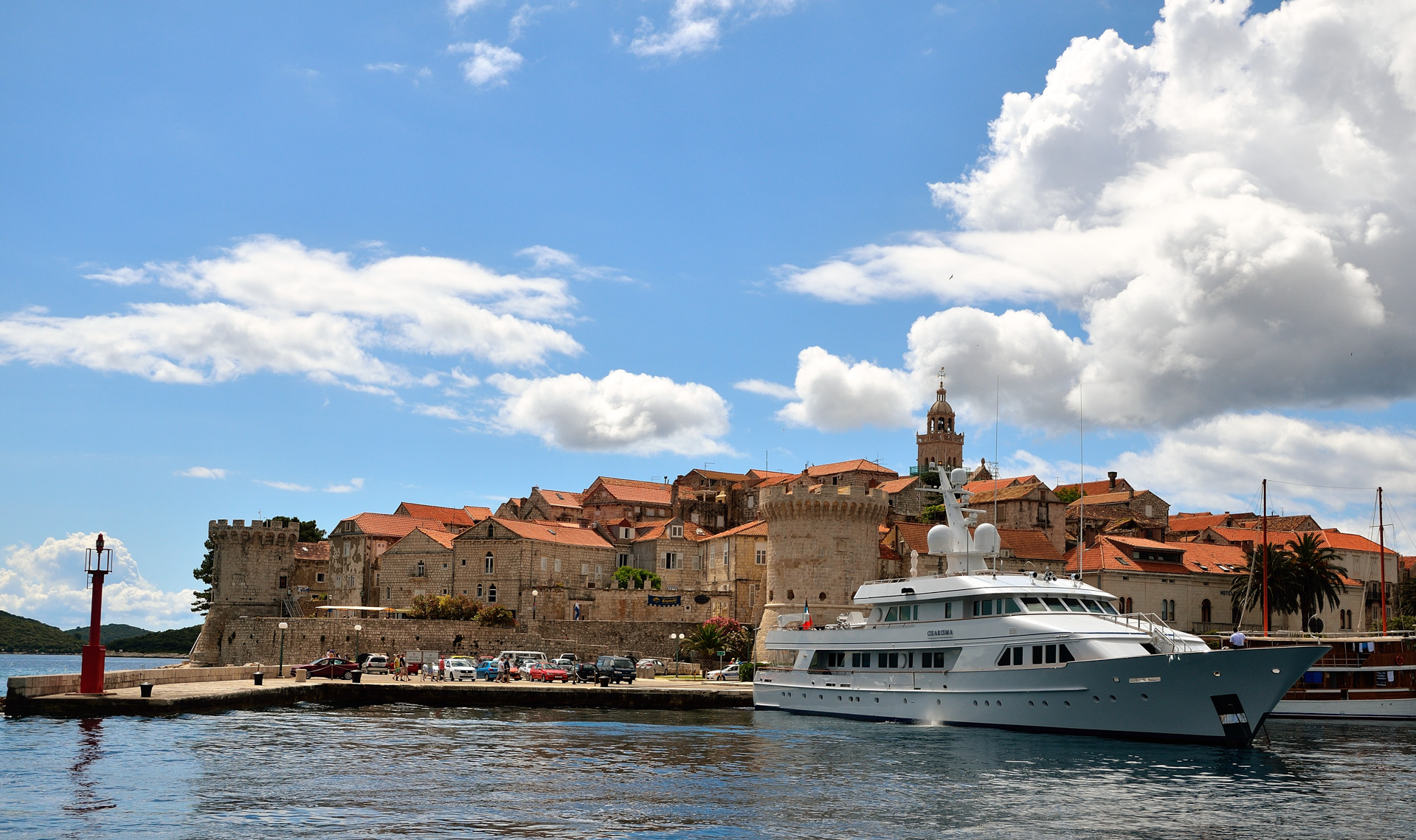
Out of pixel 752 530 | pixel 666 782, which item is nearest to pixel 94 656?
pixel 666 782

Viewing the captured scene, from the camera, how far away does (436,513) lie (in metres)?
104

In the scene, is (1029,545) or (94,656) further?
(1029,545)

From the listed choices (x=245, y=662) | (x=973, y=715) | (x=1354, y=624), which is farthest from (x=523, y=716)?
(x=1354, y=624)

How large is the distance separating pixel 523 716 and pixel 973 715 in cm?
1602

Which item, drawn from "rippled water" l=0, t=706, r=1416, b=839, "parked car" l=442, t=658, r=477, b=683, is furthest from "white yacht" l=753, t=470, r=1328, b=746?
"parked car" l=442, t=658, r=477, b=683

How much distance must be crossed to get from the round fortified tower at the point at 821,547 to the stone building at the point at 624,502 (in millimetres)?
39228

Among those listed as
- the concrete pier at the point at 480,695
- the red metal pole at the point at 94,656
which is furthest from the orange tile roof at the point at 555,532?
the red metal pole at the point at 94,656

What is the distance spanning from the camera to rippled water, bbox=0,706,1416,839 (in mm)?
23375

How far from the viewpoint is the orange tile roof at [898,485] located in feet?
340

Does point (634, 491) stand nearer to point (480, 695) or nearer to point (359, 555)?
point (359, 555)

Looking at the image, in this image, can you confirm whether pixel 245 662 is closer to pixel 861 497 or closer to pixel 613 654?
pixel 613 654

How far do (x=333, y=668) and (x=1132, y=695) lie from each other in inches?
1405

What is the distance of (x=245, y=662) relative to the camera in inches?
2844

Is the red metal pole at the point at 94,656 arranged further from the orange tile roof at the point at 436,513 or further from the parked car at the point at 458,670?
the orange tile roof at the point at 436,513
